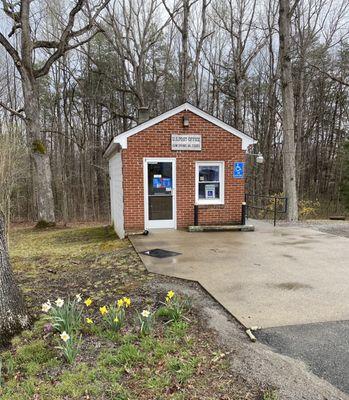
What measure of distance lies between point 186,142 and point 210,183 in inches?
58.1

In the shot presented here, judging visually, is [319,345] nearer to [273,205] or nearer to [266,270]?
[266,270]

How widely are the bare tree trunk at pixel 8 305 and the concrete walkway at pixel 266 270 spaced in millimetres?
2306

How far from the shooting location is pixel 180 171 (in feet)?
30.1

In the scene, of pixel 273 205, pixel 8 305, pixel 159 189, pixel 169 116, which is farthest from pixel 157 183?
pixel 273 205

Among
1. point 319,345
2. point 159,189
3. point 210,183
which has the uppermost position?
point 210,183

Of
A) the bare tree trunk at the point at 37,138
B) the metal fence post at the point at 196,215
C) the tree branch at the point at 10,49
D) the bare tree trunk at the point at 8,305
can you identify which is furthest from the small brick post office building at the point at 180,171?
the tree branch at the point at 10,49

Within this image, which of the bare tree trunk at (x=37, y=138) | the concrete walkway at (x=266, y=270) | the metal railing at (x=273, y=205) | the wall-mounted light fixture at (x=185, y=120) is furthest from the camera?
the bare tree trunk at (x=37, y=138)

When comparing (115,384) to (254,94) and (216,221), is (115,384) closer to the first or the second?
(216,221)

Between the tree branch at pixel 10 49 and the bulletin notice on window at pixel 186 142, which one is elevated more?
the tree branch at pixel 10 49

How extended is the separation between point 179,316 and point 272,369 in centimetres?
112

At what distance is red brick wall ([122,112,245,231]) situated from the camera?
29.0 ft

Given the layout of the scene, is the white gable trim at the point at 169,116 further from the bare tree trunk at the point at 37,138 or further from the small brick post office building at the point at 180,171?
the bare tree trunk at the point at 37,138

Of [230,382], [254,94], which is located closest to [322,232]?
[230,382]

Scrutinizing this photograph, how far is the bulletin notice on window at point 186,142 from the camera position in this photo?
9.08 metres
